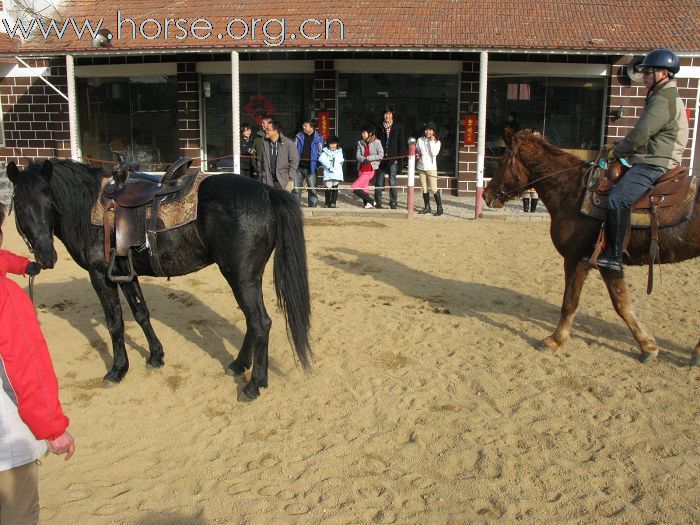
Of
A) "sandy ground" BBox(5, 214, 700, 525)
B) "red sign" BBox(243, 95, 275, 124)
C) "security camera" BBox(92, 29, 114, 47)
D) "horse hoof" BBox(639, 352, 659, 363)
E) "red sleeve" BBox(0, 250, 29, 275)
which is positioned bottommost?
"sandy ground" BBox(5, 214, 700, 525)

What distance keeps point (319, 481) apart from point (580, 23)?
1238 centimetres

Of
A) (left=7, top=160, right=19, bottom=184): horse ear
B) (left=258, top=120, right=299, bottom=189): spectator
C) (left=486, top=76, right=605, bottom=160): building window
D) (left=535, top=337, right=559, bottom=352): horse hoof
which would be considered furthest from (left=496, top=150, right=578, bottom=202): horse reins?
(left=486, top=76, right=605, bottom=160): building window

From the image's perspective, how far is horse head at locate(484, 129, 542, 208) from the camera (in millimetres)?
5770

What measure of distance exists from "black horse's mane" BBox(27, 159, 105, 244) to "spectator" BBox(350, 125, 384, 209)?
7933 millimetres

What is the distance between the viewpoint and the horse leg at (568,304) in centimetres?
539

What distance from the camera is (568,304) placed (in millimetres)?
5438

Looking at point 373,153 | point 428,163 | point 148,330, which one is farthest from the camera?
point 373,153

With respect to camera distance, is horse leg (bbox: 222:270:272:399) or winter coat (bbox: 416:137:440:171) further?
winter coat (bbox: 416:137:440:171)

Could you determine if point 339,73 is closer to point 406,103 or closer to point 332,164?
point 406,103

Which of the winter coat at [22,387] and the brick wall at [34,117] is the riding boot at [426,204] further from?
the winter coat at [22,387]

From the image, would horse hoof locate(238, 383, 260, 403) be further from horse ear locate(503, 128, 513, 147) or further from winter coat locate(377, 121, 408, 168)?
winter coat locate(377, 121, 408, 168)

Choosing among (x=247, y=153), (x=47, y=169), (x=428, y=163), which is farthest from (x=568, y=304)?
(x=247, y=153)

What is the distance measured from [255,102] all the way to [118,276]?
10.9 meters

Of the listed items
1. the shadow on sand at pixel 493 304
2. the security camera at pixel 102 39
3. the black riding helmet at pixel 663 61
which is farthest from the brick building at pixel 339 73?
the black riding helmet at pixel 663 61
